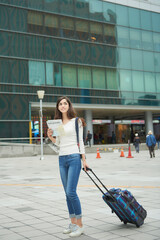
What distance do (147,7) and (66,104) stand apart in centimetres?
3669

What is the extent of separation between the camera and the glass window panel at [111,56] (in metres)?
35.1

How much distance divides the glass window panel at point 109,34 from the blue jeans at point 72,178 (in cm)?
3200

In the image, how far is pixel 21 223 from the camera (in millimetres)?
5215

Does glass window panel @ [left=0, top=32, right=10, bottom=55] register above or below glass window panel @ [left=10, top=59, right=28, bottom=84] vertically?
above

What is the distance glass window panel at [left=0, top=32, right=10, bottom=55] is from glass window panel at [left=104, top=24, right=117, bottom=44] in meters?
11.1

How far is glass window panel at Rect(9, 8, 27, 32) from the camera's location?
30031mm

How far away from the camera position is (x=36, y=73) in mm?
30734

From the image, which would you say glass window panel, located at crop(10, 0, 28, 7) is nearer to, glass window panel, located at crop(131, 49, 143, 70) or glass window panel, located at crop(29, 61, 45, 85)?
glass window panel, located at crop(29, 61, 45, 85)

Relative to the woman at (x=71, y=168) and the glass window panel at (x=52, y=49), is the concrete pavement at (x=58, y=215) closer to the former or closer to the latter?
the woman at (x=71, y=168)

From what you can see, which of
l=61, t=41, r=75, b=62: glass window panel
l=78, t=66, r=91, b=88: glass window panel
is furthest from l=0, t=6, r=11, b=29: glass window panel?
l=78, t=66, r=91, b=88: glass window panel

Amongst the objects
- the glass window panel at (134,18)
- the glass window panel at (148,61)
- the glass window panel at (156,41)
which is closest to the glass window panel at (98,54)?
the glass window panel at (134,18)

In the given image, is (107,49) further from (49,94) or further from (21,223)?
(21,223)

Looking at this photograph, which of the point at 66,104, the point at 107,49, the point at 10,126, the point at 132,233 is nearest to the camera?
the point at 132,233

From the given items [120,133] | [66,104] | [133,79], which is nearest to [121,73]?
[133,79]
